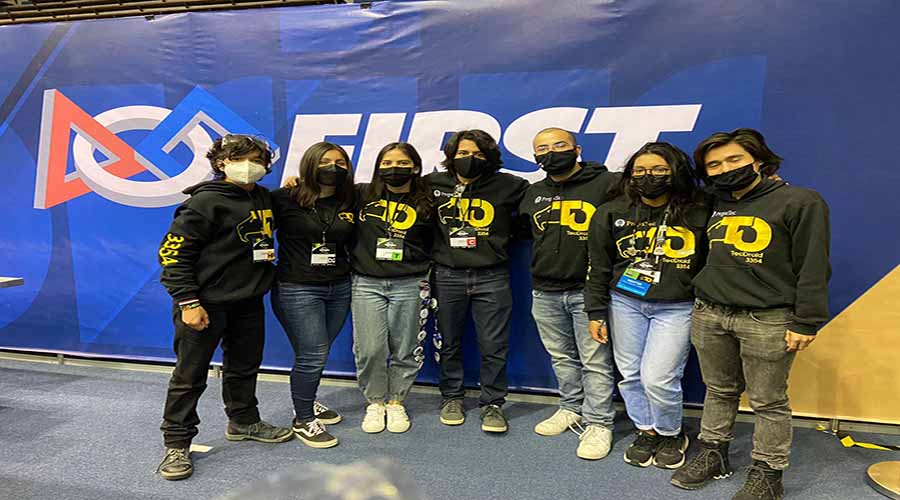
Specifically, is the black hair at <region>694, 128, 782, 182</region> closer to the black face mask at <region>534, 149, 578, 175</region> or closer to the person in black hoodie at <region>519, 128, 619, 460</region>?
the person in black hoodie at <region>519, 128, 619, 460</region>

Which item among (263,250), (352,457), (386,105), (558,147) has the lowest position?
(352,457)

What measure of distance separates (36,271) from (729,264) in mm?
4486

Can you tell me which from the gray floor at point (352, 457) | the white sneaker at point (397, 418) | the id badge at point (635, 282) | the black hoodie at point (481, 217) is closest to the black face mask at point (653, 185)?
the id badge at point (635, 282)

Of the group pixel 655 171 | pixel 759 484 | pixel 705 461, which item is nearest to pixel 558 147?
pixel 655 171

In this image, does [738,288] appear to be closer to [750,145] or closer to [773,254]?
[773,254]

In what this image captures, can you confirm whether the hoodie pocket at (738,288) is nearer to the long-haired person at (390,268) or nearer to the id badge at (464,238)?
the id badge at (464,238)

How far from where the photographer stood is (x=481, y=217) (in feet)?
8.96

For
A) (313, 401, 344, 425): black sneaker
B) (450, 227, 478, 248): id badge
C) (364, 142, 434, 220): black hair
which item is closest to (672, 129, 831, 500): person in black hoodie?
(450, 227, 478, 248): id badge

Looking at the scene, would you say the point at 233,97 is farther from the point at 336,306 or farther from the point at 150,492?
the point at 150,492

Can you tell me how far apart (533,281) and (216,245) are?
155 cm

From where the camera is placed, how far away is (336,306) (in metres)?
2.69

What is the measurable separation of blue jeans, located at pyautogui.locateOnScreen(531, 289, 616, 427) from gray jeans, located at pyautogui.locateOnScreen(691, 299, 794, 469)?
1.53ft

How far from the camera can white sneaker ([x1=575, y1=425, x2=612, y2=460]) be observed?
2480 mm

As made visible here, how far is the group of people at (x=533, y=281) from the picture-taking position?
207cm
